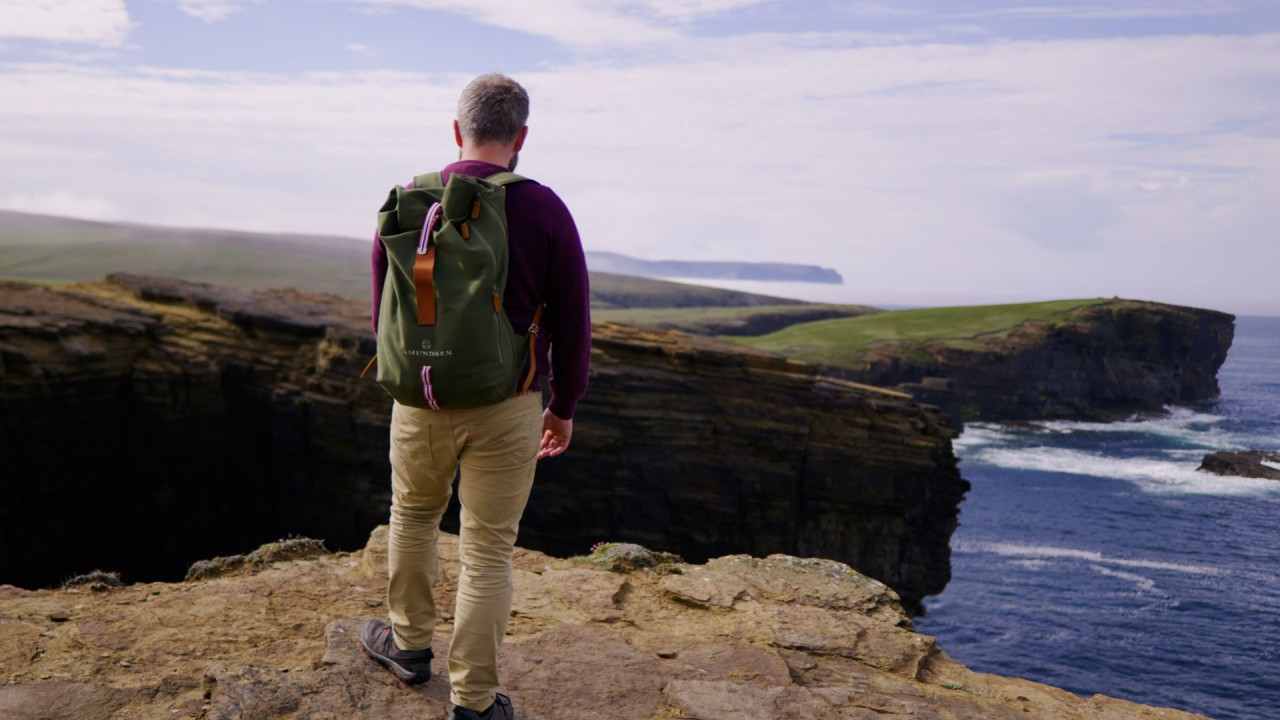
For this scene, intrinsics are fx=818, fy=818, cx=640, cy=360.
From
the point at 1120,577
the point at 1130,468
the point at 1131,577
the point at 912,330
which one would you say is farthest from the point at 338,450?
the point at 912,330

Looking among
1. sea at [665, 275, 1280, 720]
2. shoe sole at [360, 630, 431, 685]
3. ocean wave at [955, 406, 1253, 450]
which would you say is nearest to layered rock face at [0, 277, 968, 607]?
sea at [665, 275, 1280, 720]

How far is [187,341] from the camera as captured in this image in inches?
1276

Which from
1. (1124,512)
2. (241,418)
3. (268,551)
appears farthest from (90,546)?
(1124,512)

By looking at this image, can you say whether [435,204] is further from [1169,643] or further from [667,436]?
[1169,643]

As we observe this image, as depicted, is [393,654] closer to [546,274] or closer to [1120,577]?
[546,274]

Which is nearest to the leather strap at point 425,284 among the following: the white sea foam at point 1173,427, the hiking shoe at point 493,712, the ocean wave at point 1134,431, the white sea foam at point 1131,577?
the hiking shoe at point 493,712

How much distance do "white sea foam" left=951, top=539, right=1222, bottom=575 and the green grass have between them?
126 feet

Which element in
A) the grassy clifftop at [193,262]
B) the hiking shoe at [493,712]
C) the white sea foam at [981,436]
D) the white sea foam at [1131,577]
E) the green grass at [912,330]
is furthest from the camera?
the grassy clifftop at [193,262]

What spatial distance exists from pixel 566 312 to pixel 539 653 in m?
2.60

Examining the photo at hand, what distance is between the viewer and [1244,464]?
56.4 metres

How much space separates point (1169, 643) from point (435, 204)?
1429 inches

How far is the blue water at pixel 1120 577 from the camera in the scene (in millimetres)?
28844

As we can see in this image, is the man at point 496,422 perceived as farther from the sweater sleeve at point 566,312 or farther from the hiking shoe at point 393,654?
the hiking shoe at point 393,654

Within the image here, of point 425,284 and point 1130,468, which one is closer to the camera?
point 425,284
